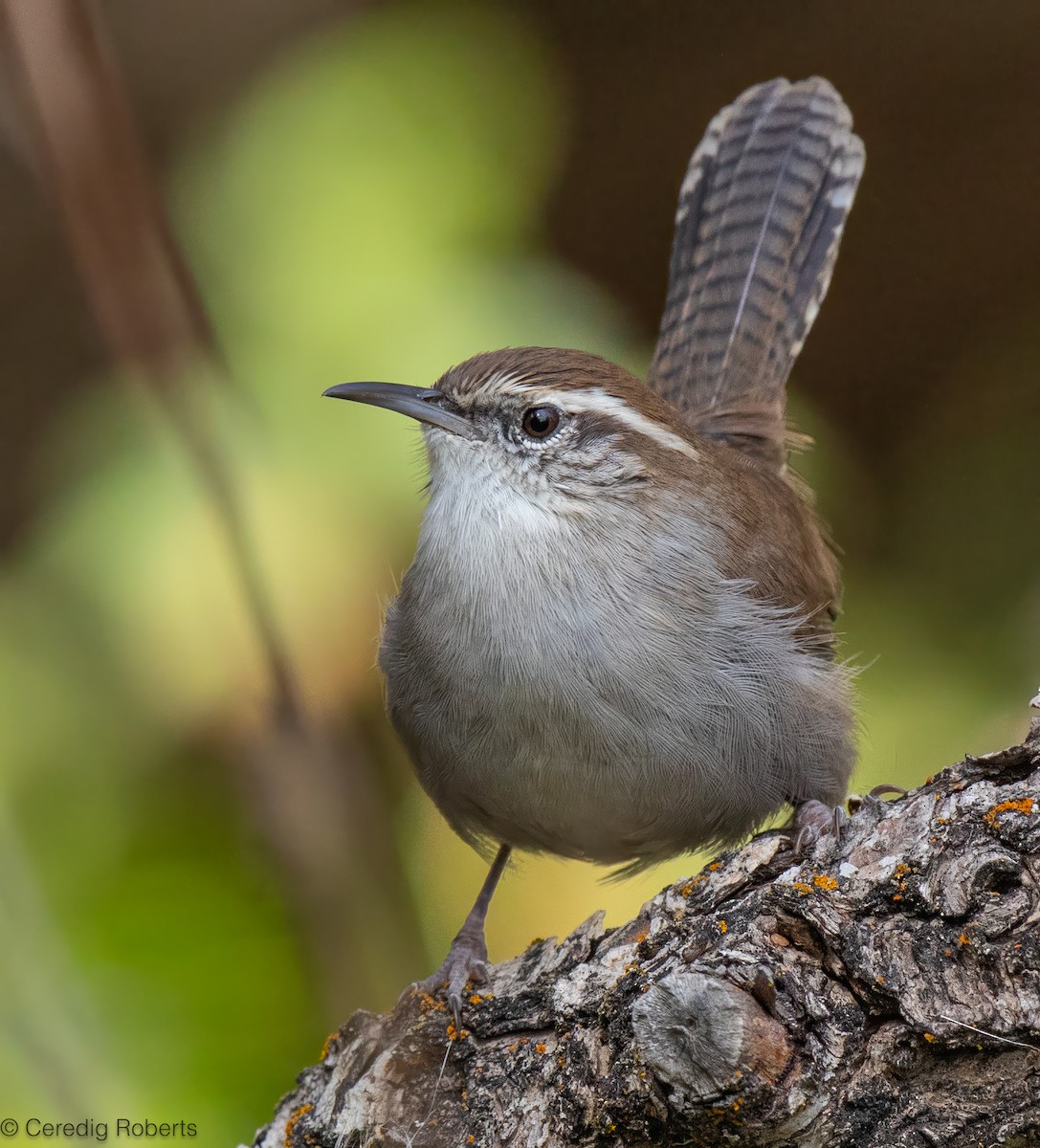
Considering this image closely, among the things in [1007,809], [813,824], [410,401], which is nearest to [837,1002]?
[1007,809]

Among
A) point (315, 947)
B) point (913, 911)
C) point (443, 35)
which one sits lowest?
point (913, 911)

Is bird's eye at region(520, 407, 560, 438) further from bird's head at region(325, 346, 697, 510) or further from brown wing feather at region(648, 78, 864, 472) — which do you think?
brown wing feather at region(648, 78, 864, 472)

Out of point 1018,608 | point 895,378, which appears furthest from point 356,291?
point 1018,608

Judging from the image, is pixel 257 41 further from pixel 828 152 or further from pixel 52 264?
pixel 828 152

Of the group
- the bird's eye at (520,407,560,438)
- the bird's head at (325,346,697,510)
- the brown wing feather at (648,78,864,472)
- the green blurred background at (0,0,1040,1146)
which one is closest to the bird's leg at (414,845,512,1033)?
the green blurred background at (0,0,1040,1146)

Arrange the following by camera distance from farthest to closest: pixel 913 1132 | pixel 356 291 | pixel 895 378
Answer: pixel 895 378, pixel 356 291, pixel 913 1132

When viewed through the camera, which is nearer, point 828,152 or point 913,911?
point 913,911
